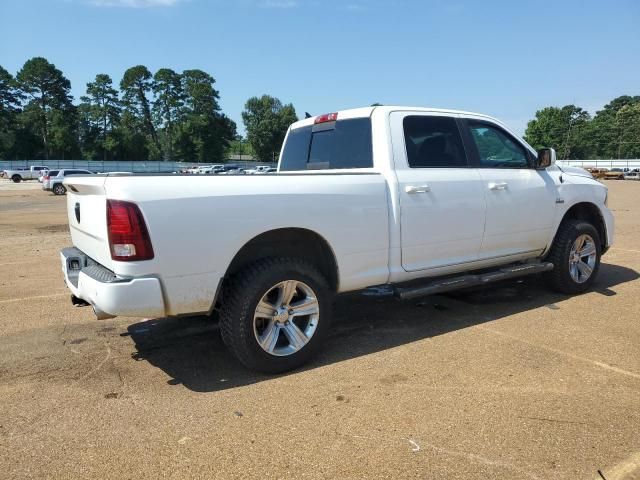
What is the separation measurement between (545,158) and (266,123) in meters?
94.1

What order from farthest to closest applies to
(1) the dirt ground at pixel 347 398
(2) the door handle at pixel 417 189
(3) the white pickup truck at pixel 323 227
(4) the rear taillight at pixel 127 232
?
1. (2) the door handle at pixel 417 189
2. (3) the white pickup truck at pixel 323 227
3. (4) the rear taillight at pixel 127 232
4. (1) the dirt ground at pixel 347 398

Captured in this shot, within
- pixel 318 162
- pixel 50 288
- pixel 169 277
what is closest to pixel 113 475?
pixel 169 277

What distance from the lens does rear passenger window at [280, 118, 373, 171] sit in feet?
15.1

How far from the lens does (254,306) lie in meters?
3.58

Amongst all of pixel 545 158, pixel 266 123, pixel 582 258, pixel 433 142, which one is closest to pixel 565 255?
pixel 582 258

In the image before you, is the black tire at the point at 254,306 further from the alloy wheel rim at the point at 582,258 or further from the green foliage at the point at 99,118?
the green foliage at the point at 99,118

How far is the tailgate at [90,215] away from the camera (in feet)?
10.9

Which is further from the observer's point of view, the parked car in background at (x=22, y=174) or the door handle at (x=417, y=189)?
the parked car in background at (x=22, y=174)

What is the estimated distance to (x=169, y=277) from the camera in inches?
130

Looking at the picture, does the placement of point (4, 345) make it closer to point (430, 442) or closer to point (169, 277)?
point (169, 277)

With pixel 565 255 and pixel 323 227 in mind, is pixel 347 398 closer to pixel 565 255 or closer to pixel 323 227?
pixel 323 227

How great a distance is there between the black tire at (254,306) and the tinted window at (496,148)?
2.35 meters

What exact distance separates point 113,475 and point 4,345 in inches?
97.5

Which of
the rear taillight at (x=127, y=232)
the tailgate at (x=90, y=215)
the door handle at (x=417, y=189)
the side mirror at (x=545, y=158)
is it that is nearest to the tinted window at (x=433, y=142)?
the door handle at (x=417, y=189)
